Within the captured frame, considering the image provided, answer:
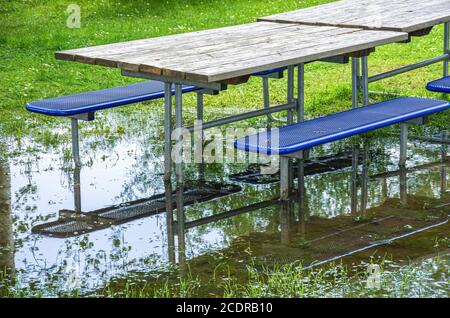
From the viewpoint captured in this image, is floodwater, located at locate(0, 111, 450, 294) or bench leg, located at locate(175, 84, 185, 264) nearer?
floodwater, located at locate(0, 111, 450, 294)

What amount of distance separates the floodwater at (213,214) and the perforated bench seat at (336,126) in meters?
0.43

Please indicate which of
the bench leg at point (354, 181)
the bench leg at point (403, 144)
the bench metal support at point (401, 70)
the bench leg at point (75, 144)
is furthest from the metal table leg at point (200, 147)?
the bench metal support at point (401, 70)

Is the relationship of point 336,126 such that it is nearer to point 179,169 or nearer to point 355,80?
point 179,169

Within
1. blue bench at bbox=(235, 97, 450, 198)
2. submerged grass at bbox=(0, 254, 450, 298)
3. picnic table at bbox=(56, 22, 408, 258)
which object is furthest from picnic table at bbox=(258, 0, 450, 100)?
submerged grass at bbox=(0, 254, 450, 298)

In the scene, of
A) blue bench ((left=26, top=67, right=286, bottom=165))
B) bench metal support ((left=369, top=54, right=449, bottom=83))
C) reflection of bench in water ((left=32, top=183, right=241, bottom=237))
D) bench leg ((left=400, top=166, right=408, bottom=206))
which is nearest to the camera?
reflection of bench in water ((left=32, top=183, right=241, bottom=237))

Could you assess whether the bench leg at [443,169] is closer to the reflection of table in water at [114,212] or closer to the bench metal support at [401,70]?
the bench metal support at [401,70]

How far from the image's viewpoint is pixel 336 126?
7.62 metres

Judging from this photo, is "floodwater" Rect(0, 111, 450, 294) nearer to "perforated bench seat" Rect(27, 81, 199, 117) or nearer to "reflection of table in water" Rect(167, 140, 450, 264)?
"reflection of table in water" Rect(167, 140, 450, 264)

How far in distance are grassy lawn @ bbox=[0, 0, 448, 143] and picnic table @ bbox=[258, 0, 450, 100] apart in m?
0.91

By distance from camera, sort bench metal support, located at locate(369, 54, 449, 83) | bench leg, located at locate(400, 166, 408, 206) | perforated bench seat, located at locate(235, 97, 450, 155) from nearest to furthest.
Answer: perforated bench seat, located at locate(235, 97, 450, 155), bench leg, located at locate(400, 166, 408, 206), bench metal support, located at locate(369, 54, 449, 83)

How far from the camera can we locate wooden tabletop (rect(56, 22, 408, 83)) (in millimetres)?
7105

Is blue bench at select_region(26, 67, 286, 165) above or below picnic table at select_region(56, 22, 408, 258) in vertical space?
below

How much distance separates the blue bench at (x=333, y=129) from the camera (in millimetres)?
7090
